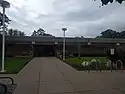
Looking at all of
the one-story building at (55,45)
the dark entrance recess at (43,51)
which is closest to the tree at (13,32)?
the dark entrance recess at (43,51)

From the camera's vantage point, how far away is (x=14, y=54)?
4709 cm

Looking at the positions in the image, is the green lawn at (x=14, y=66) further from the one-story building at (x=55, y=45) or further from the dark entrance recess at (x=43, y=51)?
the dark entrance recess at (x=43, y=51)

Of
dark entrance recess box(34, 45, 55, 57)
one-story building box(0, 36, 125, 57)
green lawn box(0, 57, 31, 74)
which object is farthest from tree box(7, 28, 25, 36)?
green lawn box(0, 57, 31, 74)

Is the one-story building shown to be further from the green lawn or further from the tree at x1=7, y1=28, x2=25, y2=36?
the tree at x1=7, y1=28, x2=25, y2=36

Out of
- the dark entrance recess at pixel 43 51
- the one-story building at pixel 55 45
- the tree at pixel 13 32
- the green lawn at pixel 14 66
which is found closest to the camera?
the green lawn at pixel 14 66

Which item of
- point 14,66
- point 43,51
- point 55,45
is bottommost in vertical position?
point 14,66

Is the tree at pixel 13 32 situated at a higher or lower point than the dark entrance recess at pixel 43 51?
higher

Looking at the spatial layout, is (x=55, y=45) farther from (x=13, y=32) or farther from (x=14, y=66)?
(x=13, y=32)

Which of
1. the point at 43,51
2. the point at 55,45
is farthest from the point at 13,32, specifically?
the point at 55,45

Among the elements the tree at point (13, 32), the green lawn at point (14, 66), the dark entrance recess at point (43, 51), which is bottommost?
the green lawn at point (14, 66)

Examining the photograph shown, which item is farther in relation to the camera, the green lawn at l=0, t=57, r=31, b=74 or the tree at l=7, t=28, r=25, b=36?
the tree at l=7, t=28, r=25, b=36

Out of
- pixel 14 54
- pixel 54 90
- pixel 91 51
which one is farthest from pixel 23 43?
pixel 54 90

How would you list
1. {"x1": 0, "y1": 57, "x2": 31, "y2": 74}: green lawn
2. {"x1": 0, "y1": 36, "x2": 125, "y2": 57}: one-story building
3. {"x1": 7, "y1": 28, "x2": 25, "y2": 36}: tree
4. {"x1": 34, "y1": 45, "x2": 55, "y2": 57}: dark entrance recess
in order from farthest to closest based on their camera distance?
{"x1": 7, "y1": 28, "x2": 25, "y2": 36}: tree, {"x1": 34, "y1": 45, "x2": 55, "y2": 57}: dark entrance recess, {"x1": 0, "y1": 36, "x2": 125, "y2": 57}: one-story building, {"x1": 0, "y1": 57, "x2": 31, "y2": 74}: green lawn

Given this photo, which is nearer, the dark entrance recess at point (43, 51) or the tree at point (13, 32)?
the dark entrance recess at point (43, 51)
